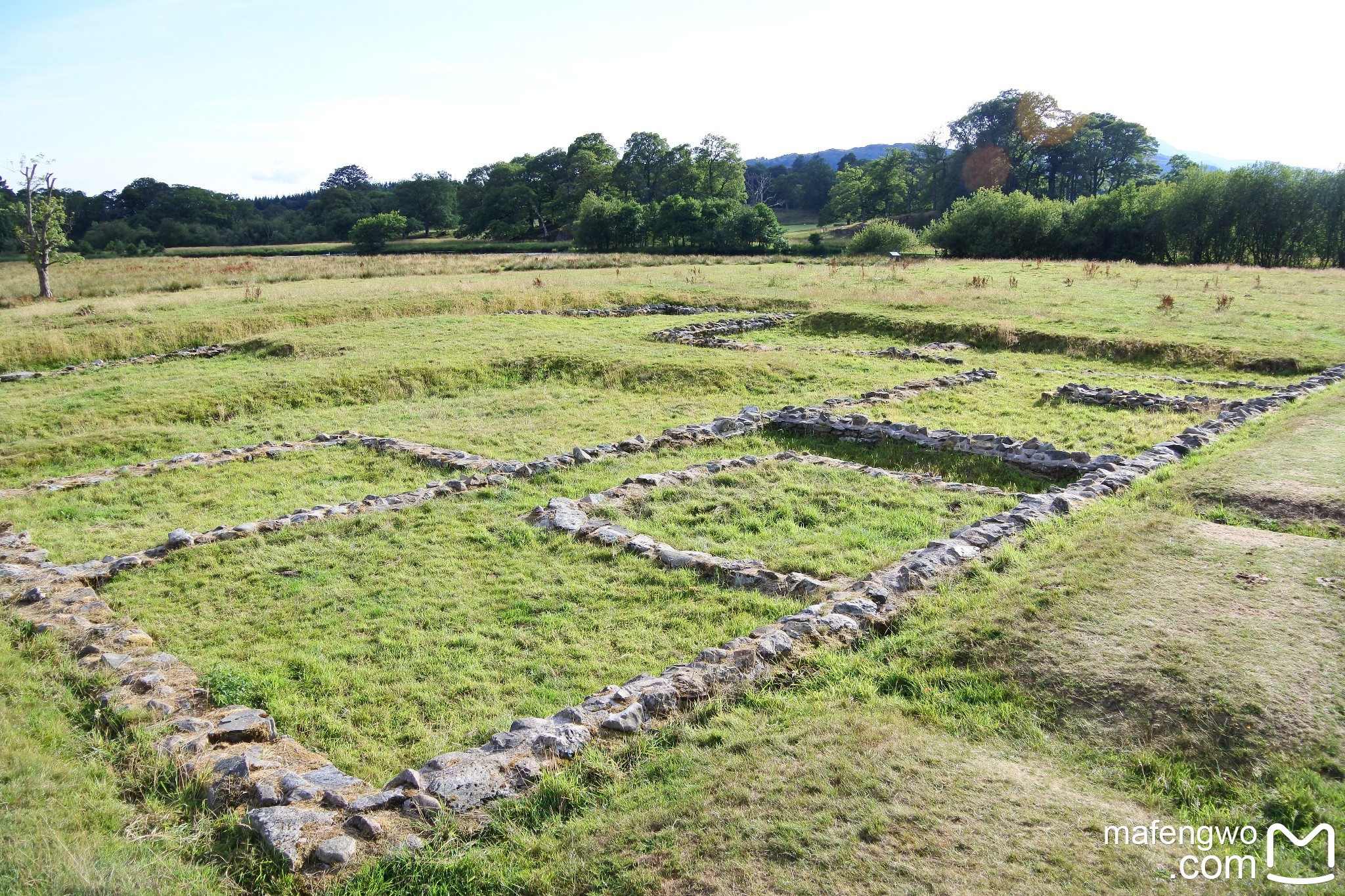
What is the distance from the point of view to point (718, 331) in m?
25.5

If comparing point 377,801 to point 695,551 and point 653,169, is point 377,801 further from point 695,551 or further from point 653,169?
point 653,169

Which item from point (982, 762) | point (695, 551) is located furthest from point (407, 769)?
point (695, 551)

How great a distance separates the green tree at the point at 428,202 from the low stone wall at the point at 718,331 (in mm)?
77464

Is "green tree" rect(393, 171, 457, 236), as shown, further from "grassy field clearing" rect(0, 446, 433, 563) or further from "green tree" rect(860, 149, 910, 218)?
"grassy field clearing" rect(0, 446, 433, 563)

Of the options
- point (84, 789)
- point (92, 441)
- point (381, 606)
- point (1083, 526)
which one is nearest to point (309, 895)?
point (84, 789)

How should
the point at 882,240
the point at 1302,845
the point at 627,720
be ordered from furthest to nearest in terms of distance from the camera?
the point at 882,240 < the point at 627,720 < the point at 1302,845

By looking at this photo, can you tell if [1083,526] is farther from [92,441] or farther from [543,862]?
[92,441]

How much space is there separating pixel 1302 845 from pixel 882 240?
54330 mm

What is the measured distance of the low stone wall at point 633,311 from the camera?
28.9 meters

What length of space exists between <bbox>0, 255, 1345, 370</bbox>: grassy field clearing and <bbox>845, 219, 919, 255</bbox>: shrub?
11.6 m

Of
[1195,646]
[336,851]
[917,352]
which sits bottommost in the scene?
[336,851]

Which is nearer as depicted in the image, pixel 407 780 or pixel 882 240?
pixel 407 780

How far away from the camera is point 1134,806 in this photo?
13.3 feet

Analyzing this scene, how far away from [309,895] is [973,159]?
9719cm
